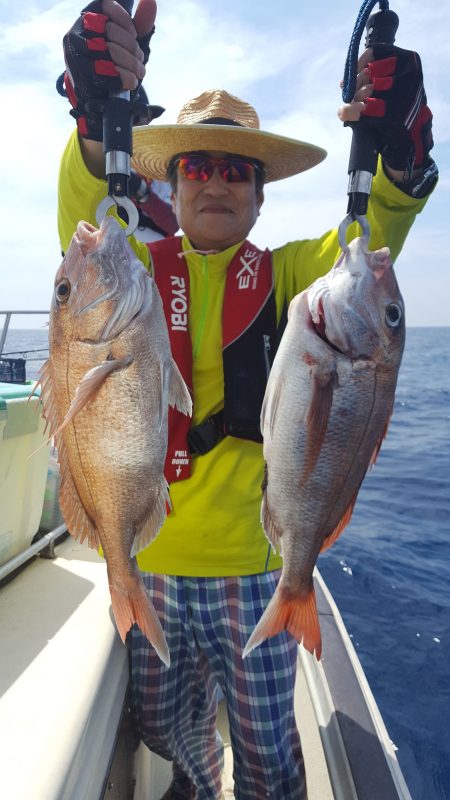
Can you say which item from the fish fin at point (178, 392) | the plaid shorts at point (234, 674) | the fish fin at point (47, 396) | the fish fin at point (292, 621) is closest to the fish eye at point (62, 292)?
the fish fin at point (47, 396)

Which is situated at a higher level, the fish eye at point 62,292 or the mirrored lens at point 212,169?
the mirrored lens at point 212,169

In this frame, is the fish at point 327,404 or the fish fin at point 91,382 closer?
the fish fin at point 91,382

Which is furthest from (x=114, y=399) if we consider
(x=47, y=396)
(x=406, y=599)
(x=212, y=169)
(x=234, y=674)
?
(x=406, y=599)

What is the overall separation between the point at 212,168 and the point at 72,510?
5.07 ft

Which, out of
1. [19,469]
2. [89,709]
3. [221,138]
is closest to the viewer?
[89,709]

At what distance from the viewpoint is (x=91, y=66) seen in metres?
1.61

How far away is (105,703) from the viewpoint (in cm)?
212

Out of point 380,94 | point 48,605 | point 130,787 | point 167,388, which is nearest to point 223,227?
point 380,94

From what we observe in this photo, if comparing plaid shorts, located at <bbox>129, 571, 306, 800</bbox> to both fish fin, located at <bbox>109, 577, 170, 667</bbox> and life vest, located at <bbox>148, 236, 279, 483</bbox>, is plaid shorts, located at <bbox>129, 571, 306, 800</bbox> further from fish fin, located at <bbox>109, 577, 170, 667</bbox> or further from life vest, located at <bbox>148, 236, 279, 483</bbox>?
fish fin, located at <bbox>109, 577, 170, 667</bbox>

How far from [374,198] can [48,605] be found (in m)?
2.31

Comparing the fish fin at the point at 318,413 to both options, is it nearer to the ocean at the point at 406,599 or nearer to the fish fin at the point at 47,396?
the fish fin at the point at 47,396

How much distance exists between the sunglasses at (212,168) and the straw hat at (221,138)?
0.25ft

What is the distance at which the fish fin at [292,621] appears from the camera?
172cm

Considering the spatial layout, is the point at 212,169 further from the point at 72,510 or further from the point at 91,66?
the point at 72,510
